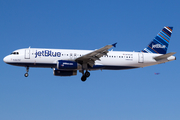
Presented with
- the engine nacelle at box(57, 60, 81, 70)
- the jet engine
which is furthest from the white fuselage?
the jet engine

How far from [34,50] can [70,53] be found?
194 inches

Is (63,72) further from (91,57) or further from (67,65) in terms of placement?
(91,57)

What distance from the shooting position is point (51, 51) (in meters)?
42.2

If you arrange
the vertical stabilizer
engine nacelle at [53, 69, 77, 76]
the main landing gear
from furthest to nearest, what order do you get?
the vertical stabilizer → engine nacelle at [53, 69, 77, 76] → the main landing gear

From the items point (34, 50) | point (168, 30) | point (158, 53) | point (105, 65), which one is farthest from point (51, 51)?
point (168, 30)

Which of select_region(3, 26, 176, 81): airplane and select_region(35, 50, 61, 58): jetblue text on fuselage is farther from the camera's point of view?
select_region(35, 50, 61, 58): jetblue text on fuselage

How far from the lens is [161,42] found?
4819cm

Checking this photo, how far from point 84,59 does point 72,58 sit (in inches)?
69.9

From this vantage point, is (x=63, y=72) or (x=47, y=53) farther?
(x=63, y=72)

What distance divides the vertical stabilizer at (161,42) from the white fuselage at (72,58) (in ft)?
5.94

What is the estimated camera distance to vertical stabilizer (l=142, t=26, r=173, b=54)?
47125 millimetres

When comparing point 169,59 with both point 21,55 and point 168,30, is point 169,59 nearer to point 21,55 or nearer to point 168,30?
point 168,30

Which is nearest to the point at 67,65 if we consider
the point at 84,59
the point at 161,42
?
the point at 84,59

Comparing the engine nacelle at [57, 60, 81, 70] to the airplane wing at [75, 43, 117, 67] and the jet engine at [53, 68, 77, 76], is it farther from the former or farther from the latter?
the jet engine at [53, 68, 77, 76]
